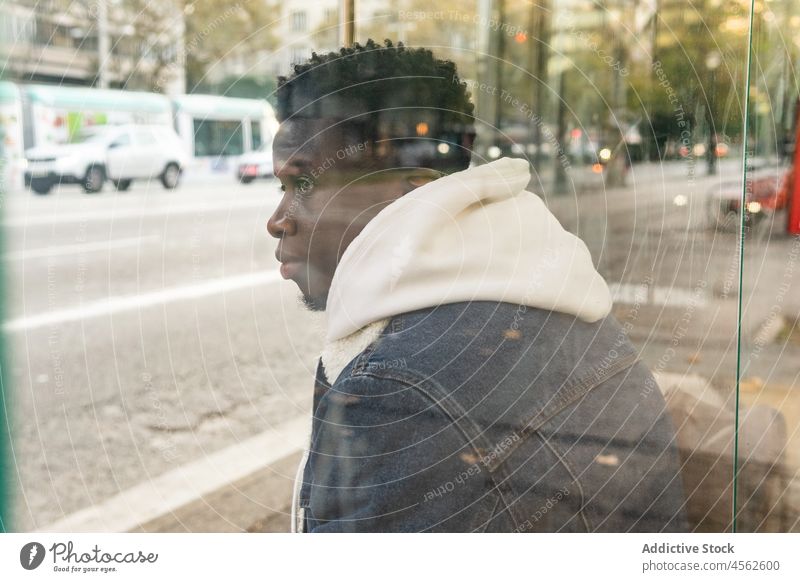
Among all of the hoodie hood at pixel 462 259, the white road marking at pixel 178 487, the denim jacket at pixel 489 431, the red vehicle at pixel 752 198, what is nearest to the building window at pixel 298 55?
the hoodie hood at pixel 462 259

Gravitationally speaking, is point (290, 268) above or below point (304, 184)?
below

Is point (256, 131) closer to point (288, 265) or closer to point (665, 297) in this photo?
point (288, 265)

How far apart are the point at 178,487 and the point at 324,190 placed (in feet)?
1.67

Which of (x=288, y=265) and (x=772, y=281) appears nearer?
(x=288, y=265)

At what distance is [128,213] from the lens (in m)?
1.12

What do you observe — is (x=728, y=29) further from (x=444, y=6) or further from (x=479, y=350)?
(x=479, y=350)

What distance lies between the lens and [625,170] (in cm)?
139

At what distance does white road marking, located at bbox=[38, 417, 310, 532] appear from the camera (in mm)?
1190

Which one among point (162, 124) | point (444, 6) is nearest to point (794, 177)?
point (444, 6)

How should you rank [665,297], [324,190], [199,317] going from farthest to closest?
[665,297], [199,317], [324,190]

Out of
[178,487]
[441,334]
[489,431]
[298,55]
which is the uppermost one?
[298,55]

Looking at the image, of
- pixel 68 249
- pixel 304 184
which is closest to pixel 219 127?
pixel 304 184

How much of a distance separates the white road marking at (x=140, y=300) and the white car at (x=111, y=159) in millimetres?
161

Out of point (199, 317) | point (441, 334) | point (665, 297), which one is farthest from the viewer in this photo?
point (665, 297)
